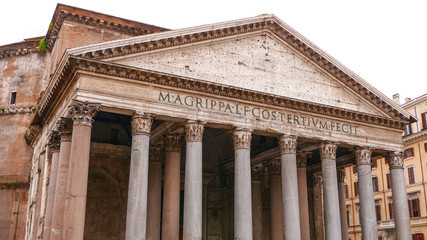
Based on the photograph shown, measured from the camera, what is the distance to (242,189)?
14734mm

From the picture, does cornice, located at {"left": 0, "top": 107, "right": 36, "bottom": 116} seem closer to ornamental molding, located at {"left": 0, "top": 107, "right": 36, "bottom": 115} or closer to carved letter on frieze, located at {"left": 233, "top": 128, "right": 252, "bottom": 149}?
ornamental molding, located at {"left": 0, "top": 107, "right": 36, "bottom": 115}

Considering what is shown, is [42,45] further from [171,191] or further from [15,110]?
[171,191]

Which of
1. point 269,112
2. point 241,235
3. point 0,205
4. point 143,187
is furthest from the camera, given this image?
point 0,205

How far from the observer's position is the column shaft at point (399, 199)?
17.7 m

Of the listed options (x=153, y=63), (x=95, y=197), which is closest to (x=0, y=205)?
(x=95, y=197)

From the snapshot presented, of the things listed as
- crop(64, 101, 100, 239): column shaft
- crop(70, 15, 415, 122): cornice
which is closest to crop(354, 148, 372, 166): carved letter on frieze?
crop(70, 15, 415, 122): cornice

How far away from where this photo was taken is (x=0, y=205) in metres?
20.9

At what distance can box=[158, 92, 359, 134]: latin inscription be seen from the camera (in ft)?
47.7

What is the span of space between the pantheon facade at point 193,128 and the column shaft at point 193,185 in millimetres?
33

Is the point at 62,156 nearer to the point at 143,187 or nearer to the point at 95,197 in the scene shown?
the point at 143,187

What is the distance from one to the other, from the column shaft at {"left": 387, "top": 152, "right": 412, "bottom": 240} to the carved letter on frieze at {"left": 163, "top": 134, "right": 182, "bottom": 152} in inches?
357

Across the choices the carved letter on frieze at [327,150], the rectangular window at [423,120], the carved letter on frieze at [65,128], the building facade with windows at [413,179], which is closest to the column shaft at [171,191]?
the carved letter on frieze at [65,128]

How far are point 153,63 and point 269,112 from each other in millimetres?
4554

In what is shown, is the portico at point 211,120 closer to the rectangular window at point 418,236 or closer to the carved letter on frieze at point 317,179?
the carved letter on frieze at point 317,179
